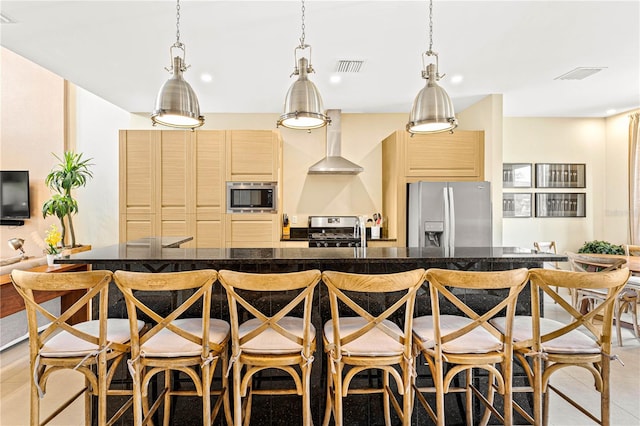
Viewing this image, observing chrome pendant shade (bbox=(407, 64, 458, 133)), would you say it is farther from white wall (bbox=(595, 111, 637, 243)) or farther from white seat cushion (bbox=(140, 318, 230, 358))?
white wall (bbox=(595, 111, 637, 243))

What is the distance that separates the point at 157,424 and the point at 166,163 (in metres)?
3.24

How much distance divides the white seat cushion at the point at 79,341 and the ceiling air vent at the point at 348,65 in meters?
2.89

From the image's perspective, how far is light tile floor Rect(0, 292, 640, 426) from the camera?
227 centimetres

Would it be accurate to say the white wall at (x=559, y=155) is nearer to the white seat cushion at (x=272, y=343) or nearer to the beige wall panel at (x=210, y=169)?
the beige wall panel at (x=210, y=169)

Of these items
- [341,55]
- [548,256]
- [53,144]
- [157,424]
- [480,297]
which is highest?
[341,55]

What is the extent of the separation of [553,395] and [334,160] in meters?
3.51

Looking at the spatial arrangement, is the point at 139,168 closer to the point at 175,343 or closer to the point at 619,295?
the point at 175,343

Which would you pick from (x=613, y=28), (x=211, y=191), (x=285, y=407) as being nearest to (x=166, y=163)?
(x=211, y=191)

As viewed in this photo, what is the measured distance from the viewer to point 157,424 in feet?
6.82

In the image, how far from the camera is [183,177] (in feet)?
14.9

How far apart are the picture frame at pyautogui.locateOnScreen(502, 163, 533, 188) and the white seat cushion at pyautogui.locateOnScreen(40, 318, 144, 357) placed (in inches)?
216

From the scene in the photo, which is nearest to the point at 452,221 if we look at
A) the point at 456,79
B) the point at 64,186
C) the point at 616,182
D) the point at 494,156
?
the point at 494,156

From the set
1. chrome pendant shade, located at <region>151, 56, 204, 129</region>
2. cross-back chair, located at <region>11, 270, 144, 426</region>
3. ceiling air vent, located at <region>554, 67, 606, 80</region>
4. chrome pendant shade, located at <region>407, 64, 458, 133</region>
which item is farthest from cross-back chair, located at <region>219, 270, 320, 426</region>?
ceiling air vent, located at <region>554, 67, 606, 80</region>

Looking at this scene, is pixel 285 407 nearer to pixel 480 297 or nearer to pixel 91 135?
pixel 480 297
